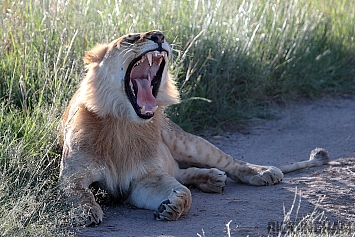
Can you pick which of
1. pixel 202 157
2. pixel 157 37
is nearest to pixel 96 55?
pixel 157 37

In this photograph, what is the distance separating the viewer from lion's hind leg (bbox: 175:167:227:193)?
201 inches

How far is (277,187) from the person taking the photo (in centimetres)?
520

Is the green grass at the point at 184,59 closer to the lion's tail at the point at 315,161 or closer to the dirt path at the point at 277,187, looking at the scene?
the dirt path at the point at 277,187

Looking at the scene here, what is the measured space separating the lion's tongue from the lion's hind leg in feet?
2.77

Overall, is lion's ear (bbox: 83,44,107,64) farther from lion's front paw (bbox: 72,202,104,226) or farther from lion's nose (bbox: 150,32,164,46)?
lion's front paw (bbox: 72,202,104,226)

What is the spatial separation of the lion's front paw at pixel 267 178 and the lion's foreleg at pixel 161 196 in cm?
94

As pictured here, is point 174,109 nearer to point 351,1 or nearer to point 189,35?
point 189,35

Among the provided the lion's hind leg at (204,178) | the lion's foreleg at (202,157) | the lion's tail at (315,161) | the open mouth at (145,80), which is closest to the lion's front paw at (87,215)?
the open mouth at (145,80)

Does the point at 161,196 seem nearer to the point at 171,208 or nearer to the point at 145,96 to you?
the point at 171,208

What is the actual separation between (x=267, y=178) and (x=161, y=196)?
113 cm

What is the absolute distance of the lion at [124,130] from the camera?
4.39 m

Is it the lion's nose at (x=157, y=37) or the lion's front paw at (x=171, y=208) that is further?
the lion's nose at (x=157, y=37)

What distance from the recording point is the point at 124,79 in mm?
4516

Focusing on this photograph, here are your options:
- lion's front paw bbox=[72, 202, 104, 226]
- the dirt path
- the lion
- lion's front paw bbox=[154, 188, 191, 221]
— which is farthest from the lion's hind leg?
lion's front paw bbox=[72, 202, 104, 226]
